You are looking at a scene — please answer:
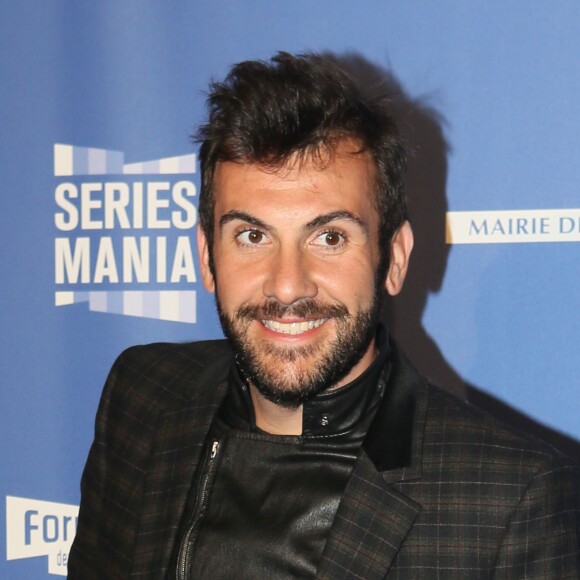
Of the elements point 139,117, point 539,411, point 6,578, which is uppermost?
point 139,117

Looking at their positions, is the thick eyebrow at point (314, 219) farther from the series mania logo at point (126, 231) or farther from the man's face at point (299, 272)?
the series mania logo at point (126, 231)

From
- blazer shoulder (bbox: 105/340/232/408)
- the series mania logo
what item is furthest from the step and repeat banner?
blazer shoulder (bbox: 105/340/232/408)

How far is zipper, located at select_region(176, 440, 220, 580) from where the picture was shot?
181 cm

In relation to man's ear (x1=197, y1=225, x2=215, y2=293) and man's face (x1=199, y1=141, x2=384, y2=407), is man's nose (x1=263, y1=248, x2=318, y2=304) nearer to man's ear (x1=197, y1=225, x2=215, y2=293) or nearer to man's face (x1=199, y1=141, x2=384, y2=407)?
man's face (x1=199, y1=141, x2=384, y2=407)

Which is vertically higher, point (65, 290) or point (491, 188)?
point (491, 188)

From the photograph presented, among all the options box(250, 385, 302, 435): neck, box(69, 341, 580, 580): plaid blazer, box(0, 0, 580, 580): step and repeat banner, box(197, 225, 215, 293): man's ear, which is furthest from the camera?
box(0, 0, 580, 580): step and repeat banner

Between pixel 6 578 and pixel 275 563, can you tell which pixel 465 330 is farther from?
pixel 6 578

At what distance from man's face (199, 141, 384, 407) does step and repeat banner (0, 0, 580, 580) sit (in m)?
0.61

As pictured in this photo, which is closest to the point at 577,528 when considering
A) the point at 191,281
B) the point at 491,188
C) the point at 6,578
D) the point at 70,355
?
the point at 491,188

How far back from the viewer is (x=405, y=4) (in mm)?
2363

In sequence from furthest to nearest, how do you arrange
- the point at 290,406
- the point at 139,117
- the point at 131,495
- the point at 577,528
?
the point at 139,117 < the point at 131,495 < the point at 290,406 < the point at 577,528

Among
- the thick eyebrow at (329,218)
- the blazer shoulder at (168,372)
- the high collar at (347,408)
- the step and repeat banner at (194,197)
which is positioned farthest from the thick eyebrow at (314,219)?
the step and repeat banner at (194,197)

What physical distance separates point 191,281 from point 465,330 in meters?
0.66

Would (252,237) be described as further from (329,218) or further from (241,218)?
(329,218)
